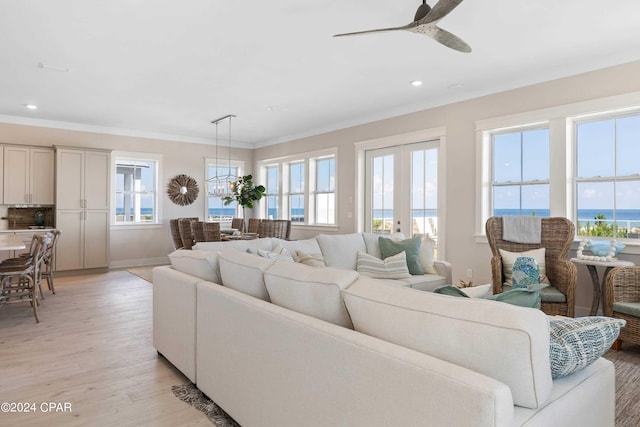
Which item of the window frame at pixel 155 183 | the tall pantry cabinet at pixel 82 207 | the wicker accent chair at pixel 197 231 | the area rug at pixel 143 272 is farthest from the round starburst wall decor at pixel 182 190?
the wicker accent chair at pixel 197 231

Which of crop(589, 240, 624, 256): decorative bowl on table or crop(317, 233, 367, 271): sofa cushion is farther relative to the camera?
crop(317, 233, 367, 271): sofa cushion

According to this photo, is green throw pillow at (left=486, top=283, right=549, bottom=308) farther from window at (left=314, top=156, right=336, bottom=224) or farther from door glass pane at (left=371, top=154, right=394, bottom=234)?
window at (left=314, top=156, right=336, bottom=224)

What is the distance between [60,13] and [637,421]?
4.89 meters

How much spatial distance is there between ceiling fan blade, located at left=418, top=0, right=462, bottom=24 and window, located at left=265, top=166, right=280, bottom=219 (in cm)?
656

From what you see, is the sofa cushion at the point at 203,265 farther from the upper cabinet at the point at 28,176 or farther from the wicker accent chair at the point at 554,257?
the upper cabinet at the point at 28,176

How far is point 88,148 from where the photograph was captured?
6934 mm

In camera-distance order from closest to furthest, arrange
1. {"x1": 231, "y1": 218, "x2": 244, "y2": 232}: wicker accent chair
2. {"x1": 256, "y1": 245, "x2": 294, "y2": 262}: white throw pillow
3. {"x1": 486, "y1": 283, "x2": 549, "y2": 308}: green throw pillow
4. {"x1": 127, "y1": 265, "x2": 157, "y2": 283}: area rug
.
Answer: {"x1": 486, "y1": 283, "x2": 549, "y2": 308}: green throw pillow, {"x1": 256, "y1": 245, "x2": 294, "y2": 262}: white throw pillow, {"x1": 127, "y1": 265, "x2": 157, "y2": 283}: area rug, {"x1": 231, "y1": 218, "x2": 244, "y2": 232}: wicker accent chair

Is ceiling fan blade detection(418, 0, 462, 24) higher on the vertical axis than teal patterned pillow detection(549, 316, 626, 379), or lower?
higher

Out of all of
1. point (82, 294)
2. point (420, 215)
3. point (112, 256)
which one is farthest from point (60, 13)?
point (112, 256)

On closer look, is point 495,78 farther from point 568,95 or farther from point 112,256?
point 112,256

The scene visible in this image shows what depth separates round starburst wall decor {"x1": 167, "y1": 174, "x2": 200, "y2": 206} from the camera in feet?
27.1

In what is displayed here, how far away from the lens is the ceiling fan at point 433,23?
7.55 feet

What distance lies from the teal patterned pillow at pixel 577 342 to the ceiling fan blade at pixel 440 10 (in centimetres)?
181

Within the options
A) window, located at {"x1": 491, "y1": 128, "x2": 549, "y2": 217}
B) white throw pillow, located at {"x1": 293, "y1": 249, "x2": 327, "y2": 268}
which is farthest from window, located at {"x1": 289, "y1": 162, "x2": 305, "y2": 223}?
white throw pillow, located at {"x1": 293, "y1": 249, "x2": 327, "y2": 268}
